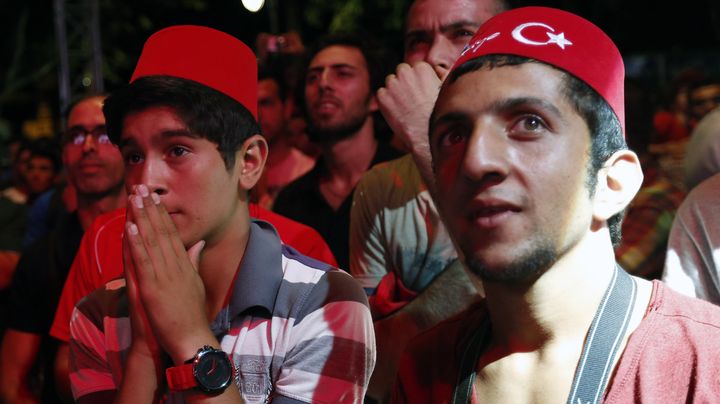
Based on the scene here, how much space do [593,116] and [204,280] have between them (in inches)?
48.7

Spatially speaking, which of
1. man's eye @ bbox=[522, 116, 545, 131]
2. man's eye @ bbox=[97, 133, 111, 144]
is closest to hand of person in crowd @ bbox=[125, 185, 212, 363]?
man's eye @ bbox=[522, 116, 545, 131]

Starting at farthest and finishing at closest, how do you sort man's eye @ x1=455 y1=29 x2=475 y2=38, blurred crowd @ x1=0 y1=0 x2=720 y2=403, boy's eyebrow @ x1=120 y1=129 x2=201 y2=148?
man's eye @ x1=455 y1=29 x2=475 y2=38, blurred crowd @ x1=0 y1=0 x2=720 y2=403, boy's eyebrow @ x1=120 y1=129 x2=201 y2=148

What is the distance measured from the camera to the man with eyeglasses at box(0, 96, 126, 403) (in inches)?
166

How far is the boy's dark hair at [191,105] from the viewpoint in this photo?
2508 mm

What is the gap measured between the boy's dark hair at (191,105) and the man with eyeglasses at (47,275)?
191 cm

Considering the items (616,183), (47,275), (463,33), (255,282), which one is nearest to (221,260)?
(255,282)

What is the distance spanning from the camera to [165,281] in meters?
2.17

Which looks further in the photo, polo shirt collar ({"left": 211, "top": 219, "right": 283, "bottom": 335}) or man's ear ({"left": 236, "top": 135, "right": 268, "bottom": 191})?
man's ear ({"left": 236, "top": 135, "right": 268, "bottom": 191})

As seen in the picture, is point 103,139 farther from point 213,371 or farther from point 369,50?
point 213,371

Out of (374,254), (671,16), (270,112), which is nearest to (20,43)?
(671,16)

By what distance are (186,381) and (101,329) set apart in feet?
1.82

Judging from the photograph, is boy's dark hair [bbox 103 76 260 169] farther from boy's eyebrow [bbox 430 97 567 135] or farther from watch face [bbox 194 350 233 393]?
boy's eyebrow [bbox 430 97 567 135]

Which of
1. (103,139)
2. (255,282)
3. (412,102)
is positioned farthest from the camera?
(103,139)

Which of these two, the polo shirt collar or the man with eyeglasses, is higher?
the man with eyeglasses
